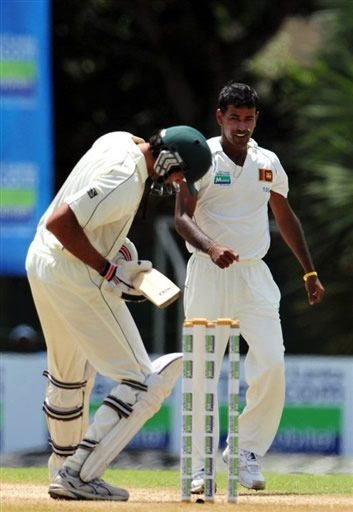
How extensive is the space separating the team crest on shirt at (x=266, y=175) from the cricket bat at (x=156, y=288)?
148 cm

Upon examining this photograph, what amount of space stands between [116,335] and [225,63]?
16142mm

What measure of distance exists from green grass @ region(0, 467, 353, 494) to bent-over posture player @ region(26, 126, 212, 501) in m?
1.49

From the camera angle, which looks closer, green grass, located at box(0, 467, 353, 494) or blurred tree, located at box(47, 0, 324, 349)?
green grass, located at box(0, 467, 353, 494)

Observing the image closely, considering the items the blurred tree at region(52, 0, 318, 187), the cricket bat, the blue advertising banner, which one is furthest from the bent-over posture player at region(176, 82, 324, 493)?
the blurred tree at region(52, 0, 318, 187)

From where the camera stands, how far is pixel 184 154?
7.23 m

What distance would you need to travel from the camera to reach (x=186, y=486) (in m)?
7.21

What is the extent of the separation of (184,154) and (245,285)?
4.69ft

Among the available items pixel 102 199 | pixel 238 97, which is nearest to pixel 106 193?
pixel 102 199

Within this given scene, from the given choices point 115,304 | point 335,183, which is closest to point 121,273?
point 115,304

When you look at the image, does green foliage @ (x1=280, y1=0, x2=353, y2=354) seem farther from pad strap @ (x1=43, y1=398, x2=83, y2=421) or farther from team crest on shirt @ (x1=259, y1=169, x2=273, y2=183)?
pad strap @ (x1=43, y1=398, x2=83, y2=421)

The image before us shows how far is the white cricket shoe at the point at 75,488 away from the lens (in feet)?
24.0

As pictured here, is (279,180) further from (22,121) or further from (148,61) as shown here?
(148,61)

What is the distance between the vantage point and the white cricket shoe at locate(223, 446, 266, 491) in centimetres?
838

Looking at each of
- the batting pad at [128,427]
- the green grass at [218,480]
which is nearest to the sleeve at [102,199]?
the batting pad at [128,427]
